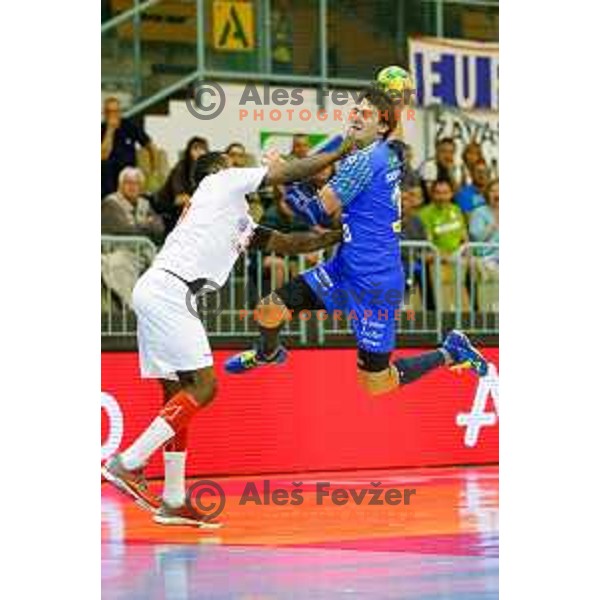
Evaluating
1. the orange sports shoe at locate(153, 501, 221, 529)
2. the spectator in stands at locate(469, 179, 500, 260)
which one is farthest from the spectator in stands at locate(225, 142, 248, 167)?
the orange sports shoe at locate(153, 501, 221, 529)

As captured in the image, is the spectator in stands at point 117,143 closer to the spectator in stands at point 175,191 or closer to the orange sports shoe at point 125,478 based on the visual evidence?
the spectator in stands at point 175,191

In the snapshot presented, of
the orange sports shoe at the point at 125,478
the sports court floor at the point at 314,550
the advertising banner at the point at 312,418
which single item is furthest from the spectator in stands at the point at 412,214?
the orange sports shoe at the point at 125,478

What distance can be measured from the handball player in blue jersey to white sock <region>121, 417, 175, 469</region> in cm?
80

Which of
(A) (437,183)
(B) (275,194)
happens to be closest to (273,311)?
(B) (275,194)

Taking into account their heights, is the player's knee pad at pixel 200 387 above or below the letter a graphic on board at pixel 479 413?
above

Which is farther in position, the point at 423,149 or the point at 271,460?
the point at 423,149

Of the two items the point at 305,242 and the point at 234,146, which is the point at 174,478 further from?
the point at 234,146

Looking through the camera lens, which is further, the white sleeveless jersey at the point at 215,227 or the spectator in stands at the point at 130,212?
the spectator in stands at the point at 130,212

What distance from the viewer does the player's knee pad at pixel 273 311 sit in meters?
10.8

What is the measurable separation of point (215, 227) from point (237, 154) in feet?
11.3
